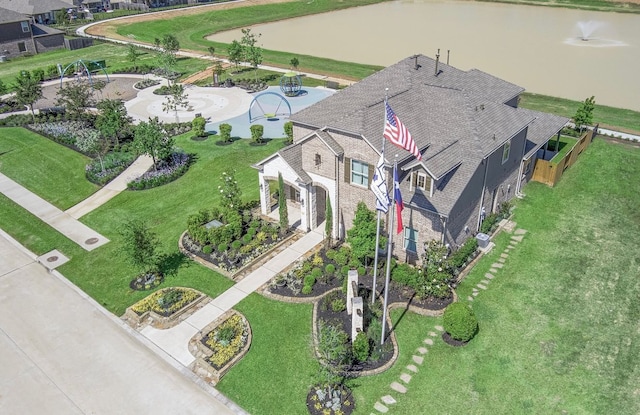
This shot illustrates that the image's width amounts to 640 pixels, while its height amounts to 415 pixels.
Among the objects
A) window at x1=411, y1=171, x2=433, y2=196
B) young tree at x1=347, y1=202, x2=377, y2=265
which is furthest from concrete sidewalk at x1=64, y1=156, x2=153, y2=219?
window at x1=411, y1=171, x2=433, y2=196

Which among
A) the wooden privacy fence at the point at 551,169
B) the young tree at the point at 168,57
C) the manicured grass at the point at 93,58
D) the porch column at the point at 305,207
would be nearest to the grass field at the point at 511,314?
the wooden privacy fence at the point at 551,169

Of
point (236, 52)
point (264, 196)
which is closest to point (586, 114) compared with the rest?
point (264, 196)

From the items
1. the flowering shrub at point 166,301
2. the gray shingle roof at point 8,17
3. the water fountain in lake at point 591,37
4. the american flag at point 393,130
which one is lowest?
the flowering shrub at point 166,301

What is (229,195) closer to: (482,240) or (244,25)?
(482,240)

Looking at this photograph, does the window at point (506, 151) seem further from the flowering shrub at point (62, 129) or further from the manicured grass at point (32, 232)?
the flowering shrub at point (62, 129)

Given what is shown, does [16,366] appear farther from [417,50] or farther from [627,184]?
[417,50]

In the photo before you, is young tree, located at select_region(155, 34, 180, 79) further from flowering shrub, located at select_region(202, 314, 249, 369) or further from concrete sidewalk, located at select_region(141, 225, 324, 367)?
flowering shrub, located at select_region(202, 314, 249, 369)

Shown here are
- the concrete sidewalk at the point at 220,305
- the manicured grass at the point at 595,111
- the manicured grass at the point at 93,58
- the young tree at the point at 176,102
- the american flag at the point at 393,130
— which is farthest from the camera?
the manicured grass at the point at 93,58
